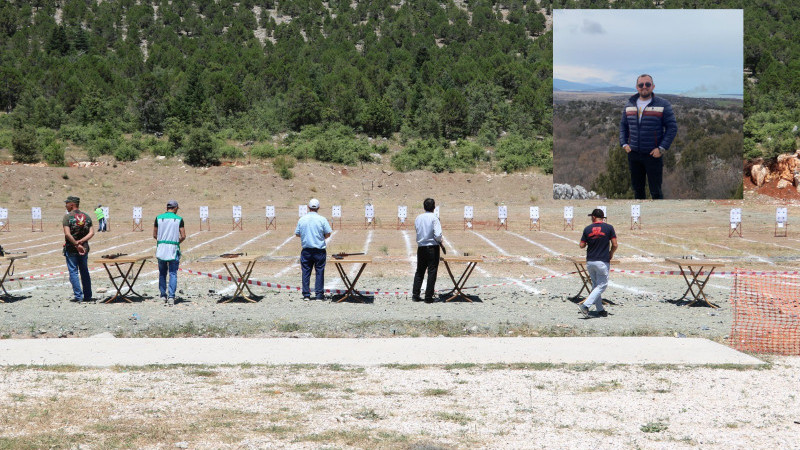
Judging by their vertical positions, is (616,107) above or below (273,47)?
below

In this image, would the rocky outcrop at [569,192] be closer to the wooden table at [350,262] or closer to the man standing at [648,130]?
the man standing at [648,130]

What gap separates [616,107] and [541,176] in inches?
955

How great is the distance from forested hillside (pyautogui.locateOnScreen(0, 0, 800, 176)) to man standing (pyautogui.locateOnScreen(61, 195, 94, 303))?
40.7 m

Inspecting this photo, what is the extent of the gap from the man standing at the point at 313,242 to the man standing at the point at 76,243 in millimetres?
3193

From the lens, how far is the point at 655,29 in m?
28.7

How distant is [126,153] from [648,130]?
123 feet

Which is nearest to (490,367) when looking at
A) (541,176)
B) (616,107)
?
(616,107)

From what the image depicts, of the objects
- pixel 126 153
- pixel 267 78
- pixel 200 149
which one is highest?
pixel 267 78

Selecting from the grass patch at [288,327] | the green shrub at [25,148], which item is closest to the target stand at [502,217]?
the grass patch at [288,327]

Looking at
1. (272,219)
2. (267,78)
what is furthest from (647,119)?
(267,78)

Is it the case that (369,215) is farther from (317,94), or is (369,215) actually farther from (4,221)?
(317,94)

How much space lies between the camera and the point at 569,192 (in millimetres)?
31875

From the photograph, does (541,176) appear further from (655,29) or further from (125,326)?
(125,326)

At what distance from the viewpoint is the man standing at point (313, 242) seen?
11.7 meters
